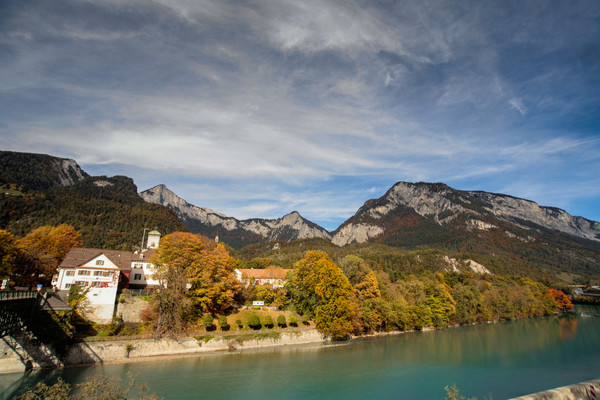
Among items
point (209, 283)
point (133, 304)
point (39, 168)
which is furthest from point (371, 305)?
point (39, 168)

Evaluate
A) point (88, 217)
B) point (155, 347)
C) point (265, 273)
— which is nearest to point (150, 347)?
point (155, 347)

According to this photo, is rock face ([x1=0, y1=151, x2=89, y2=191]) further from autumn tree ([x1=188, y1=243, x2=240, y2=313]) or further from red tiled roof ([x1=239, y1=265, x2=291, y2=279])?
autumn tree ([x1=188, y1=243, x2=240, y2=313])

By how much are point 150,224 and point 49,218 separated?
31851mm

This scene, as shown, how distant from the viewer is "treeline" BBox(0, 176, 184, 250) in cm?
9951

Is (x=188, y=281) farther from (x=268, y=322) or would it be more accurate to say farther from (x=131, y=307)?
(x=268, y=322)

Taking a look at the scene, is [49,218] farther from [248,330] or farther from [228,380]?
[228,380]

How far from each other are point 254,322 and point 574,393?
146 feet

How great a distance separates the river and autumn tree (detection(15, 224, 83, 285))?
21.5 m

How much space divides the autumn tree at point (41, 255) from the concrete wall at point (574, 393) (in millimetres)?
58848

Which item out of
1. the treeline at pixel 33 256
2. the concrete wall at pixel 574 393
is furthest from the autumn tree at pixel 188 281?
the concrete wall at pixel 574 393

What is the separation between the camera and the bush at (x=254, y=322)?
4700 cm

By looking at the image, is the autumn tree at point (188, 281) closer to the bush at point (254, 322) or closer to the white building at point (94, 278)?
the bush at point (254, 322)

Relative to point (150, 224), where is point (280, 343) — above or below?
below

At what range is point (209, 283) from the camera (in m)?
48.0
